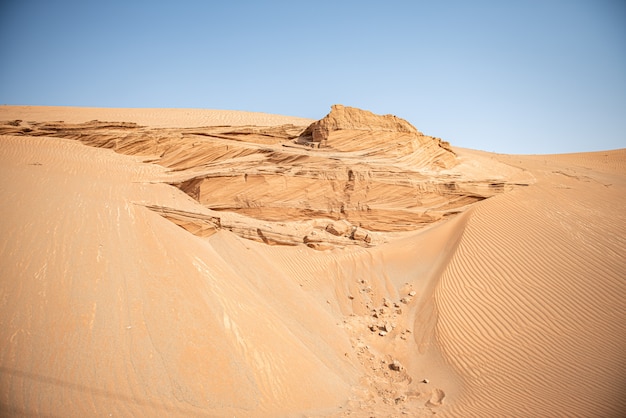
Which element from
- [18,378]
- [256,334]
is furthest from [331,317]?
[18,378]

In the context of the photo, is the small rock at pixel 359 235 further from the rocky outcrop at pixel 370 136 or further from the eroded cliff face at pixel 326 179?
the rocky outcrop at pixel 370 136

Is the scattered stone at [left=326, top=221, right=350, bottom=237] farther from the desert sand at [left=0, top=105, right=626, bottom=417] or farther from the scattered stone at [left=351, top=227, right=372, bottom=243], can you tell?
the scattered stone at [left=351, top=227, right=372, bottom=243]

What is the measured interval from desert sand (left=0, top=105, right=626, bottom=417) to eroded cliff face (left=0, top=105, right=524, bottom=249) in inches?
2.7

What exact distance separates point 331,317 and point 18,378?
6.67 metres

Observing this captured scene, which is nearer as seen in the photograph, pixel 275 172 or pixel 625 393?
pixel 625 393

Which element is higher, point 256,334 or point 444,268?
point 444,268

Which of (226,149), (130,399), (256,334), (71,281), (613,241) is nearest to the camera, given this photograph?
(130,399)

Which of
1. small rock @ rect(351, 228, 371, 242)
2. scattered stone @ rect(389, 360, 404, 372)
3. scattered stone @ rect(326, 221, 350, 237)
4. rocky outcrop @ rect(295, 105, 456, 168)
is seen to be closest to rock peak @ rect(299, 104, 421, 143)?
rocky outcrop @ rect(295, 105, 456, 168)

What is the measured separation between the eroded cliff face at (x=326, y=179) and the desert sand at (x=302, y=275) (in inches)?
2.7

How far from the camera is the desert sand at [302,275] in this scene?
6.07m

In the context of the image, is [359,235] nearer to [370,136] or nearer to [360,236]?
[360,236]

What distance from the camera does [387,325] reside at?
1006 centimetres

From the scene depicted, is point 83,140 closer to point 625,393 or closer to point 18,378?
point 18,378

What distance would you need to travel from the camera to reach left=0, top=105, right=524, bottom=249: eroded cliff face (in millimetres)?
12273
